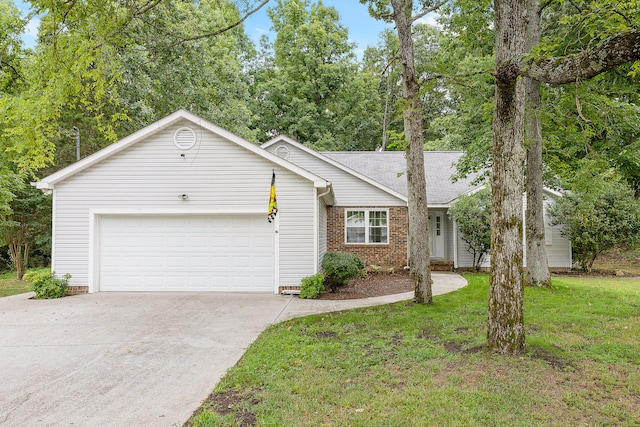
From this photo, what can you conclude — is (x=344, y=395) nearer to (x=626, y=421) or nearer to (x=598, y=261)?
(x=626, y=421)

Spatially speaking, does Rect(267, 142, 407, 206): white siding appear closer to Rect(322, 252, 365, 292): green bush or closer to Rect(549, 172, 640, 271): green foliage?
Rect(322, 252, 365, 292): green bush

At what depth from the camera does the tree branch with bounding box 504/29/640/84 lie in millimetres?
3512

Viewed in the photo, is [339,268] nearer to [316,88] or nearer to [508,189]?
[508,189]

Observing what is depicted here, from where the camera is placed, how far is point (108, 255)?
10711 mm

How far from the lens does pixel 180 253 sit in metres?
10.7

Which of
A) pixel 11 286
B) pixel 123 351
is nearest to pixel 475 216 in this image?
pixel 123 351

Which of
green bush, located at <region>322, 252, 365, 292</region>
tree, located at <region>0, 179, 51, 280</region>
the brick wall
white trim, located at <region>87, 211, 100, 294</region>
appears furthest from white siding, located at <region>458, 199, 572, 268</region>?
tree, located at <region>0, 179, 51, 280</region>

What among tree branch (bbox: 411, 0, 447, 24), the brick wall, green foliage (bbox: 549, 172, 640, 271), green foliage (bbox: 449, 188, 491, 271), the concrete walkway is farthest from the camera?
the brick wall

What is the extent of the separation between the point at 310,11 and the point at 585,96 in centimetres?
2781

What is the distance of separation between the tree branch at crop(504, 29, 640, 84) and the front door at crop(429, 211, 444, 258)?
12.3 m

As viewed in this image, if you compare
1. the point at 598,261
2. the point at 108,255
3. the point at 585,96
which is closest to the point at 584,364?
the point at 585,96

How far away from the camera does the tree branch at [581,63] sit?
3512mm

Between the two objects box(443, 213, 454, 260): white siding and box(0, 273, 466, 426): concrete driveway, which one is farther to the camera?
box(443, 213, 454, 260): white siding

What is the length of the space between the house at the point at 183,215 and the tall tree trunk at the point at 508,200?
577 cm
